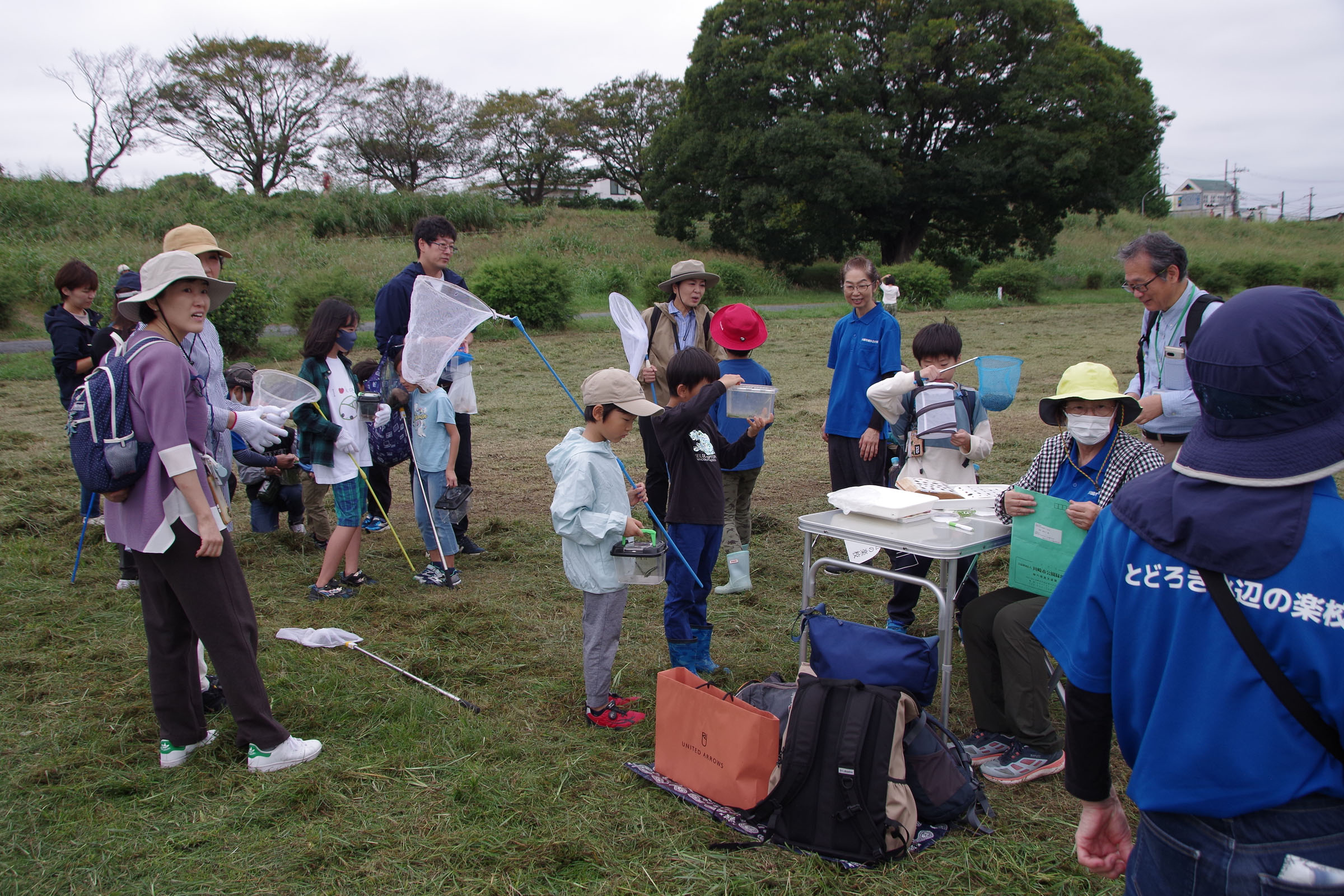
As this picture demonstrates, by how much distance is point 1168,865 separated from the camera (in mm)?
1458

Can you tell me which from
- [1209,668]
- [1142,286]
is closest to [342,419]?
[1142,286]

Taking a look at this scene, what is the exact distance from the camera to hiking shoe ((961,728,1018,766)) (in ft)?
10.7

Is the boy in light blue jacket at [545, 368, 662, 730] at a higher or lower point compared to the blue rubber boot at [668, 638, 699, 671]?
higher

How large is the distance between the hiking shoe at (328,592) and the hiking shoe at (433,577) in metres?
0.39

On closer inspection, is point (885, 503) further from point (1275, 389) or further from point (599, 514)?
point (1275, 389)

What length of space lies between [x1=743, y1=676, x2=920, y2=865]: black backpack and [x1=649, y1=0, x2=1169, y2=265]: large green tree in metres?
28.6

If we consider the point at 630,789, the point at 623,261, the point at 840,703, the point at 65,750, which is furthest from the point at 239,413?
the point at 623,261

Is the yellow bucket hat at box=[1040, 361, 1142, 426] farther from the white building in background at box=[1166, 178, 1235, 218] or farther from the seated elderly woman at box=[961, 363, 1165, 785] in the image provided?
the white building in background at box=[1166, 178, 1235, 218]

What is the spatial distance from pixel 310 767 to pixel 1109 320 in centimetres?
2234

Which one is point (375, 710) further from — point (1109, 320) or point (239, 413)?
point (1109, 320)

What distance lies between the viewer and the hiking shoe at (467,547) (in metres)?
5.88

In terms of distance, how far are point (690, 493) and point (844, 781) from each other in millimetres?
1530

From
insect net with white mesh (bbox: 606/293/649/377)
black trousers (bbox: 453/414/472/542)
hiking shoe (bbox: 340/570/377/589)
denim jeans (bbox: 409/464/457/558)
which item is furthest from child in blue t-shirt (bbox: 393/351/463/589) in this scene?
insect net with white mesh (bbox: 606/293/649/377)

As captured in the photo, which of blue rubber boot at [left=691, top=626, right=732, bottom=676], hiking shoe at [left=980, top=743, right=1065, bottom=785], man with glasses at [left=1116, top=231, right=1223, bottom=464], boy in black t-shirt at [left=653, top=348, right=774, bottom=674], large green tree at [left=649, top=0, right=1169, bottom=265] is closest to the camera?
hiking shoe at [left=980, top=743, right=1065, bottom=785]
